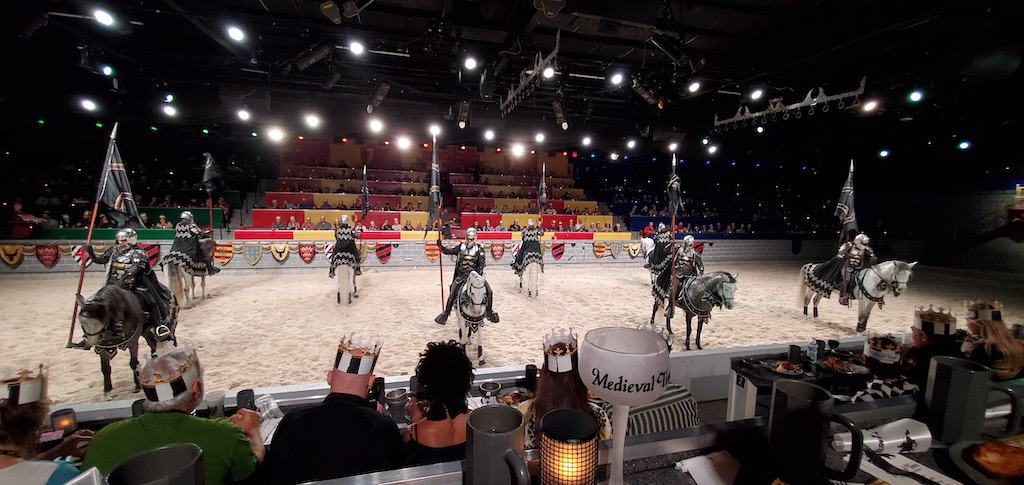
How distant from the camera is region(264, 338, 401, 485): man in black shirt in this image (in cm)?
155

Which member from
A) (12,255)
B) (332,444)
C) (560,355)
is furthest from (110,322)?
(12,255)

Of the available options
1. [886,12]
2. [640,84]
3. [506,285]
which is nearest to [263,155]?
[506,285]

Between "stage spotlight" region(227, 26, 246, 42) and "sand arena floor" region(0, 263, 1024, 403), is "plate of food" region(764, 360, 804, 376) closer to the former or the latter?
"sand arena floor" region(0, 263, 1024, 403)

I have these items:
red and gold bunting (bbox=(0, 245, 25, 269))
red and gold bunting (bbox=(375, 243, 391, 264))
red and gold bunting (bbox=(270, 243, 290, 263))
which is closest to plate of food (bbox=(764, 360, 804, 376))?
red and gold bunting (bbox=(375, 243, 391, 264))

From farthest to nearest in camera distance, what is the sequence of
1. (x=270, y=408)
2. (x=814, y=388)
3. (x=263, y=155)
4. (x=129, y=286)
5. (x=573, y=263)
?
1. (x=263, y=155)
2. (x=573, y=263)
3. (x=129, y=286)
4. (x=270, y=408)
5. (x=814, y=388)

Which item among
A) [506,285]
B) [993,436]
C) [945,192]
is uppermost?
[945,192]

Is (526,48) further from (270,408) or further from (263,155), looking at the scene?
(263,155)

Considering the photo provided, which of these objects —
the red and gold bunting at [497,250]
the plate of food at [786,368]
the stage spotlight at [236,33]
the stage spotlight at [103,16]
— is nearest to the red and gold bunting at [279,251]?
the stage spotlight at [236,33]

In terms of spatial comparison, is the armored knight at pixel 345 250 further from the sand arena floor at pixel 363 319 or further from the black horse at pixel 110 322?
the black horse at pixel 110 322

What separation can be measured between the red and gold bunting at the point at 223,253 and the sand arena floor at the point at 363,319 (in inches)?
18.5

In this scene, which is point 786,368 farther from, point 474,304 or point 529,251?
point 529,251

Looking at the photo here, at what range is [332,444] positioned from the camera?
1.60 meters

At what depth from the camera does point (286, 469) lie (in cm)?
155

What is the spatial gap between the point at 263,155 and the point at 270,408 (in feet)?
64.3
